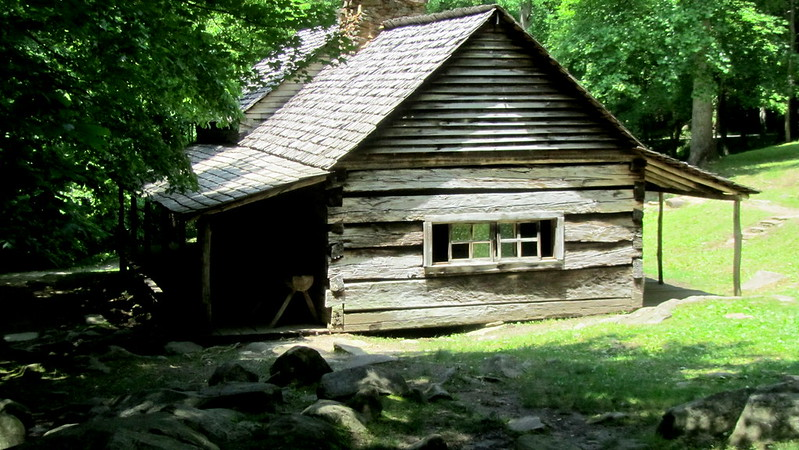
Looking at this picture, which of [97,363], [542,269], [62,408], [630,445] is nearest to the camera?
[630,445]

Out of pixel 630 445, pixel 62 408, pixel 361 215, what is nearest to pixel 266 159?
pixel 361 215

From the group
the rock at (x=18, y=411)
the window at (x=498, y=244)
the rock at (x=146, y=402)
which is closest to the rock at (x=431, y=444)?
the rock at (x=146, y=402)

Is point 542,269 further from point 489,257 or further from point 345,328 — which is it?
point 345,328

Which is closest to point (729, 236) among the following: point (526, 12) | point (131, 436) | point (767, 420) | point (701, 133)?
point (701, 133)

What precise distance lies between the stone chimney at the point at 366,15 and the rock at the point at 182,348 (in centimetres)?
947

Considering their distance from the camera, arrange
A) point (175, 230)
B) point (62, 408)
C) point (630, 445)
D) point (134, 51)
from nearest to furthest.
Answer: point (630, 445) < point (62, 408) < point (134, 51) < point (175, 230)

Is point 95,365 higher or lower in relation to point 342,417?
lower

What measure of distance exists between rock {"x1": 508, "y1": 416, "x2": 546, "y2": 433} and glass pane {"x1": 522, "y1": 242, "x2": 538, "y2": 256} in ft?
27.4

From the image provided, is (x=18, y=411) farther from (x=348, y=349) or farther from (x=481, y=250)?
(x=481, y=250)

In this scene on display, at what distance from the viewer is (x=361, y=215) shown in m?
14.9

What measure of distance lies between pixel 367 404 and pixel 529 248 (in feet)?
30.0

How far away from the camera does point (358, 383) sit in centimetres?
830

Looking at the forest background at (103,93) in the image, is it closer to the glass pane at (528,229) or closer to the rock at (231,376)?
the rock at (231,376)

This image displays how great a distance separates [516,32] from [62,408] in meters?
10.4
